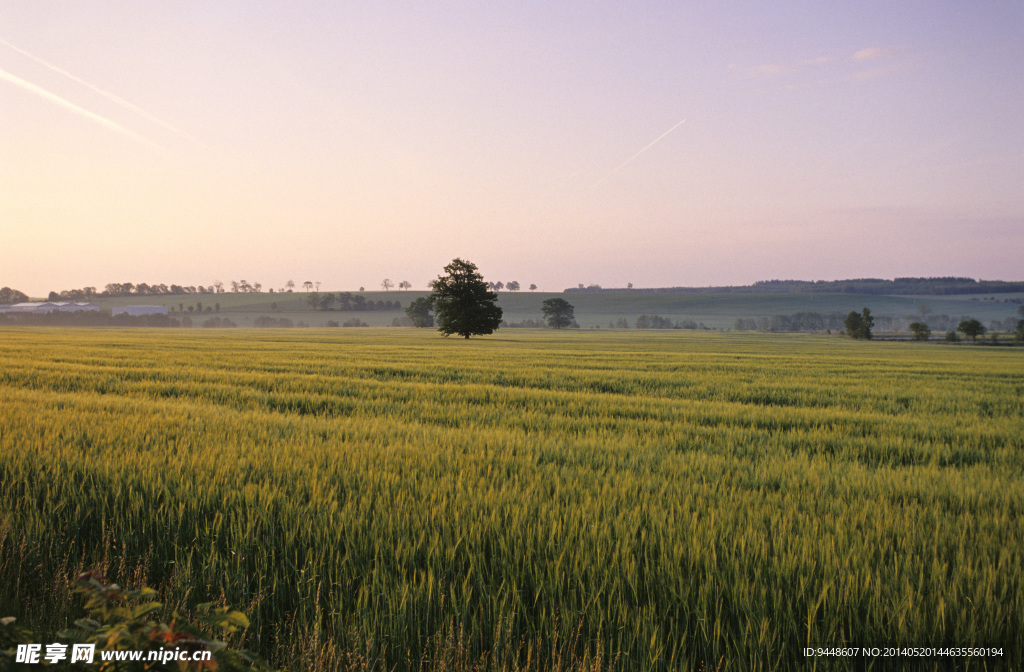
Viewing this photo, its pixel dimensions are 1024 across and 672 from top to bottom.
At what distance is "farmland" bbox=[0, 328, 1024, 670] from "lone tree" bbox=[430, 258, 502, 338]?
4901cm

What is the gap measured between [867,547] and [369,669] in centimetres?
316

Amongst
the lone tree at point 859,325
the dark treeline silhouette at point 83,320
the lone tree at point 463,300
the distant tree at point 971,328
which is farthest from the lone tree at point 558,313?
the dark treeline silhouette at point 83,320

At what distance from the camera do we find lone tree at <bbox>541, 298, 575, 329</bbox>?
146 meters

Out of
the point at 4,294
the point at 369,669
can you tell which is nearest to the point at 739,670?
the point at 369,669

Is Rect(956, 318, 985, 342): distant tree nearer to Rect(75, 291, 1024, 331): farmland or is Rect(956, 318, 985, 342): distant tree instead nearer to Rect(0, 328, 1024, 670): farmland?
Rect(75, 291, 1024, 331): farmland

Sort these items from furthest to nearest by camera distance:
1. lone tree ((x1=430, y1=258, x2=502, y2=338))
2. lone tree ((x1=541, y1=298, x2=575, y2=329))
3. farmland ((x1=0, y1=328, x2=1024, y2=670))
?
lone tree ((x1=541, y1=298, x2=575, y2=329)), lone tree ((x1=430, y1=258, x2=502, y2=338)), farmland ((x1=0, y1=328, x2=1024, y2=670))

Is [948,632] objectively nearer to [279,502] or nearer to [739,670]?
[739,670]

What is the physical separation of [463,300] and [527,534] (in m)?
54.5

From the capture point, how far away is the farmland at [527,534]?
108 inches

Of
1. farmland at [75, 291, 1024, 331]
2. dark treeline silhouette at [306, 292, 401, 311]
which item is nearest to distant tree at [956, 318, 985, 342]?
farmland at [75, 291, 1024, 331]

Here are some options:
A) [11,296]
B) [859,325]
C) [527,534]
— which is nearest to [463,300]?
[527,534]

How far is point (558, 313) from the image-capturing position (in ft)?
486

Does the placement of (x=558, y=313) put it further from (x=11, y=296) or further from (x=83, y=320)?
(x=11, y=296)

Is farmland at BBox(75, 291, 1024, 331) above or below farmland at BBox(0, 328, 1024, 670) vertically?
above
